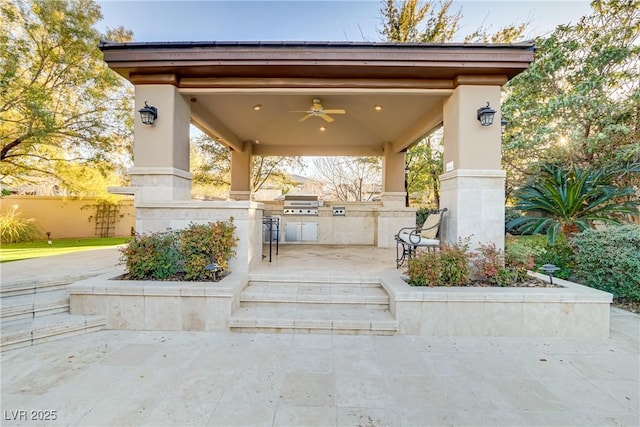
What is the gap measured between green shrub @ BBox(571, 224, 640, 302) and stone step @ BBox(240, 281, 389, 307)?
3272mm

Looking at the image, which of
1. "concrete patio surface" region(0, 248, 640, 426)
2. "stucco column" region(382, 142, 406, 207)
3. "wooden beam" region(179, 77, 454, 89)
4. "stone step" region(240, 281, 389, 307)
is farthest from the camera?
"stucco column" region(382, 142, 406, 207)

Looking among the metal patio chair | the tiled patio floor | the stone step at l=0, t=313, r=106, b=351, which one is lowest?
the tiled patio floor

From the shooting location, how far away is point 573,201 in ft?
16.8

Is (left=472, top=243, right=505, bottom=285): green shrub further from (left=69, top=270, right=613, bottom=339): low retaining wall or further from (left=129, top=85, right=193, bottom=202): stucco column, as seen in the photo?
(left=129, top=85, right=193, bottom=202): stucco column

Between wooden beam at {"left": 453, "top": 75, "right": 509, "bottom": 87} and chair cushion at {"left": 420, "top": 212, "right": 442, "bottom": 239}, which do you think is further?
chair cushion at {"left": 420, "top": 212, "right": 442, "bottom": 239}

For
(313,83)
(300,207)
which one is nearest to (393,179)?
(300,207)

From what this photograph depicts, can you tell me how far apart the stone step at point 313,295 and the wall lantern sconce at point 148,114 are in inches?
113

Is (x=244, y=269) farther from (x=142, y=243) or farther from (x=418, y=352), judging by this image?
(x=418, y=352)

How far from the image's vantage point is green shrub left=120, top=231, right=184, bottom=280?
362cm

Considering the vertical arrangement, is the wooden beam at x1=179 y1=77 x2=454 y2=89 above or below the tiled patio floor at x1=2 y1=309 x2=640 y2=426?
above

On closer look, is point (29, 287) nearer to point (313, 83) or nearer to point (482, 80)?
point (313, 83)

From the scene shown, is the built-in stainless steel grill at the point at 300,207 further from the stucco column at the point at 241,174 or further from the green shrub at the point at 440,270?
the green shrub at the point at 440,270

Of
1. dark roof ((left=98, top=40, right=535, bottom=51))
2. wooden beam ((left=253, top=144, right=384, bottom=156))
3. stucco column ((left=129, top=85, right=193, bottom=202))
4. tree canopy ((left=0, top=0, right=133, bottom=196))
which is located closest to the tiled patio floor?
stucco column ((left=129, top=85, right=193, bottom=202))

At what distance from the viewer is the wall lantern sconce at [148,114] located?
4086mm
